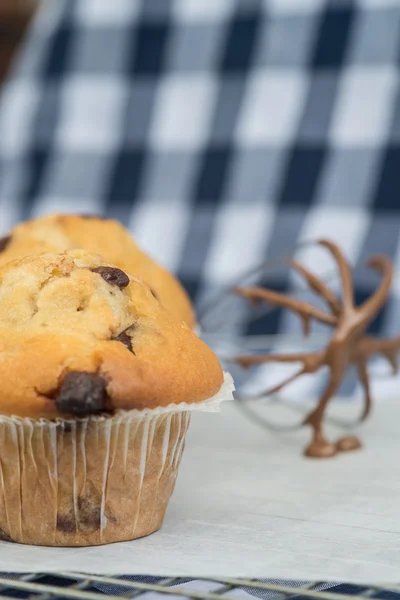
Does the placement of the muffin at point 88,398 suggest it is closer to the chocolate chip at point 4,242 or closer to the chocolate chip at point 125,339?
the chocolate chip at point 125,339

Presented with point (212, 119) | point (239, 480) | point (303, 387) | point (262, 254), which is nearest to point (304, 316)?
point (239, 480)

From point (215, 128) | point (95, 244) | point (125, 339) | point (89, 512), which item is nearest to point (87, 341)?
point (125, 339)

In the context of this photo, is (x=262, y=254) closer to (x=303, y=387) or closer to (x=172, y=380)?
(x=303, y=387)

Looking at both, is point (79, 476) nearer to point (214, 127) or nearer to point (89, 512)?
point (89, 512)

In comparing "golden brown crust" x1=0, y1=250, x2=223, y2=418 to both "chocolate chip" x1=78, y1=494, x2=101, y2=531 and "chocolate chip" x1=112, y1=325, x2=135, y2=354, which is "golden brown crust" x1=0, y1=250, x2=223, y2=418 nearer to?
"chocolate chip" x1=112, y1=325, x2=135, y2=354

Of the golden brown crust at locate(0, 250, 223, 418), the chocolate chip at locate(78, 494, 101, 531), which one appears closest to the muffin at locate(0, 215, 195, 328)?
the golden brown crust at locate(0, 250, 223, 418)

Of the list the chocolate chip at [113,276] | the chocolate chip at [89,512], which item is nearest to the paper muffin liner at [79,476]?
the chocolate chip at [89,512]
